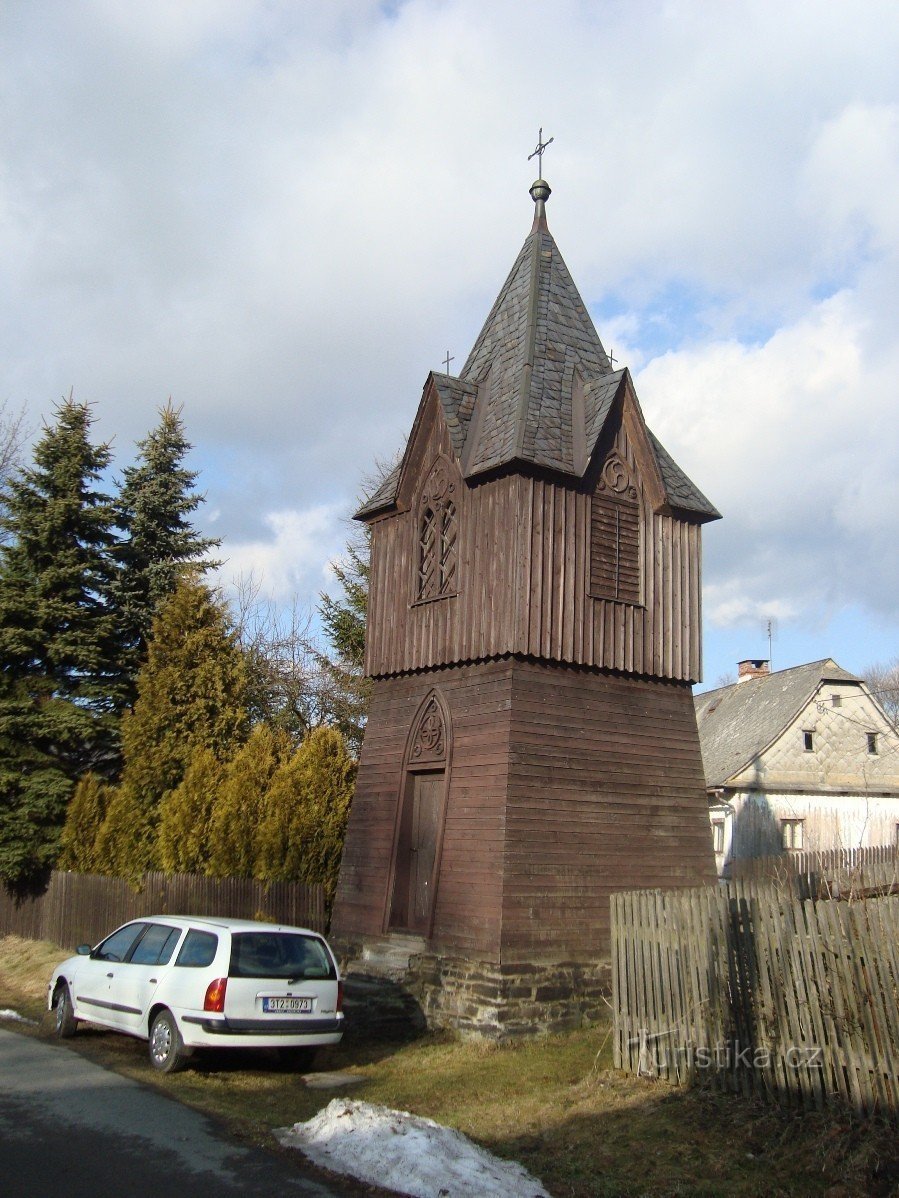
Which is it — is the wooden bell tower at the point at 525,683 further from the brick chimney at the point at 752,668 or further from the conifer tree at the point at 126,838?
the brick chimney at the point at 752,668

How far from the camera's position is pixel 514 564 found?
14977mm

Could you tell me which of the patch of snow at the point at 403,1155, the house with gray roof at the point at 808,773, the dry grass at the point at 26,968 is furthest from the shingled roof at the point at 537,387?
the house with gray roof at the point at 808,773

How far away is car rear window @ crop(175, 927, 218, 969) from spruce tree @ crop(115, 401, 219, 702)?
48.5ft

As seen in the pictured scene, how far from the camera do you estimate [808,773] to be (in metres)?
33.7

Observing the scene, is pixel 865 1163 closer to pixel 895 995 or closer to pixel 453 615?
pixel 895 995

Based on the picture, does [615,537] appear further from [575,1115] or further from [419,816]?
[575,1115]

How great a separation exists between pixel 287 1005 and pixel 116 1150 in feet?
11.0

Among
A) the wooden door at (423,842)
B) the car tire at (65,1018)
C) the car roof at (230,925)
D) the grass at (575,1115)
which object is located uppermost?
the wooden door at (423,842)

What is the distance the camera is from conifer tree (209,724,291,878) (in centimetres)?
1894

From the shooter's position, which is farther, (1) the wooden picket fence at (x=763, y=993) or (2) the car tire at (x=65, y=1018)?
(2) the car tire at (x=65, y=1018)

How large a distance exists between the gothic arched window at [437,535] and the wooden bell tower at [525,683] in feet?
0.12

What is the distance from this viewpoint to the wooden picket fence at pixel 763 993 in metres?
8.02

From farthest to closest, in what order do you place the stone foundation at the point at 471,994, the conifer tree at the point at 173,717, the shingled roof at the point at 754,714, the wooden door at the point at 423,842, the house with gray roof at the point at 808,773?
the shingled roof at the point at 754,714 < the house with gray roof at the point at 808,773 < the conifer tree at the point at 173,717 < the wooden door at the point at 423,842 < the stone foundation at the point at 471,994

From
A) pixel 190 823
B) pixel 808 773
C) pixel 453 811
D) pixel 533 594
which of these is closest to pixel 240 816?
pixel 190 823
